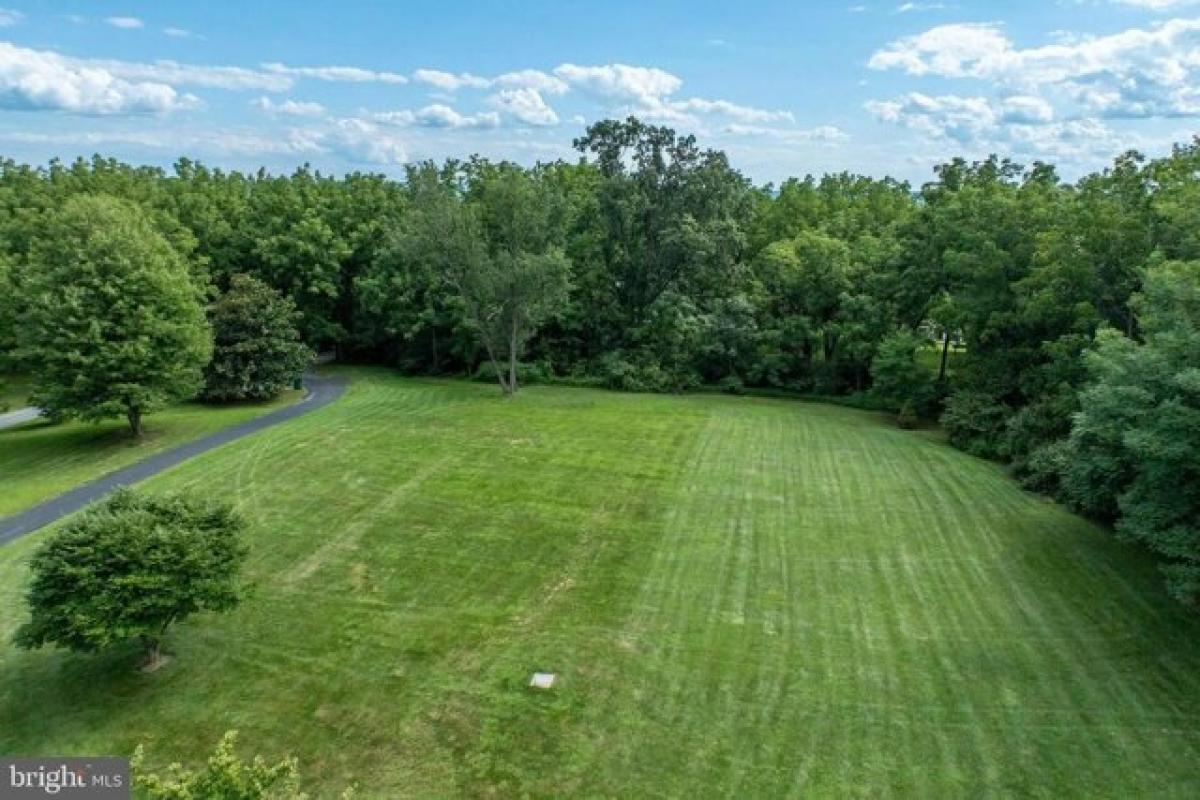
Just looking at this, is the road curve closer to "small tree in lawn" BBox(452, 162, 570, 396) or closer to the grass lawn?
the grass lawn

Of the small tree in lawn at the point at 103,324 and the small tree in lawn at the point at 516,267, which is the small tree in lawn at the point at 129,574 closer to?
the small tree in lawn at the point at 103,324

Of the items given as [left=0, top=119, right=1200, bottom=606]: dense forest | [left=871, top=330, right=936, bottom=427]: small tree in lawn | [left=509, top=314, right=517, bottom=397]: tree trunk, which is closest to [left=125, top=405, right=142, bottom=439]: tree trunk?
[left=0, top=119, right=1200, bottom=606]: dense forest

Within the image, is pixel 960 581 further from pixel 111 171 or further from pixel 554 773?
pixel 111 171

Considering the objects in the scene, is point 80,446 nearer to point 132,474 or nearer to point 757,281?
point 132,474

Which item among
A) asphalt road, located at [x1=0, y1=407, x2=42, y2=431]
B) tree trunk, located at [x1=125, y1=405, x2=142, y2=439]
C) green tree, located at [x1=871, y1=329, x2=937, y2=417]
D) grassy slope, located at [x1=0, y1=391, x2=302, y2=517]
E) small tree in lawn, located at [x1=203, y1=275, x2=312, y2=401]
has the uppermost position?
green tree, located at [x1=871, y1=329, x2=937, y2=417]

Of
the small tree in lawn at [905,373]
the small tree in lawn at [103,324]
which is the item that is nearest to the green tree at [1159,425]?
the small tree in lawn at [905,373]

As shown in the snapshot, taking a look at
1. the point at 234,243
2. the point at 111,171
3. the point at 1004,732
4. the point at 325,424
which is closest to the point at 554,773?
the point at 1004,732
